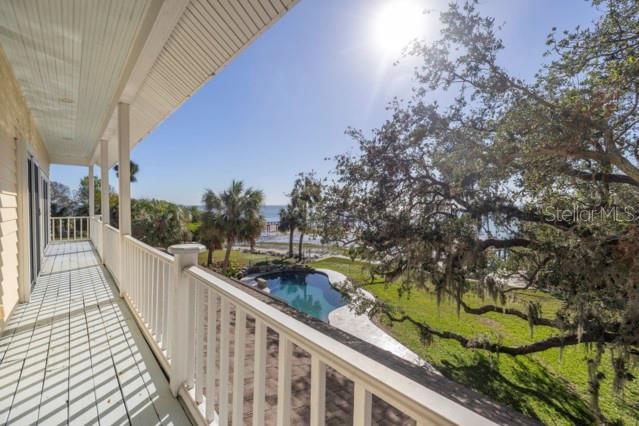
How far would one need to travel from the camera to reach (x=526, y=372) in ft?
25.4

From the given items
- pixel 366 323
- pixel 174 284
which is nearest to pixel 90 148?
pixel 174 284

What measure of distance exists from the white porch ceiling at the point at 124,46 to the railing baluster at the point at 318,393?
7.33 ft

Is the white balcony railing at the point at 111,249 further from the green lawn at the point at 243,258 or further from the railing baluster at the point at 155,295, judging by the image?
the green lawn at the point at 243,258

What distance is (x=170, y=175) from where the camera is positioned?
3444 cm

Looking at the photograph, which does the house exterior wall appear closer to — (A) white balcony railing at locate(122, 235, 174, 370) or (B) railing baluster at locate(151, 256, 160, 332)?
(A) white balcony railing at locate(122, 235, 174, 370)

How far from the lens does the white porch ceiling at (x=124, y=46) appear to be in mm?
2322

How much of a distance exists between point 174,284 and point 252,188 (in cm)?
1486

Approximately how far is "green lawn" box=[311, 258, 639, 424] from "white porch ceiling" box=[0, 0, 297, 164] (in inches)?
212

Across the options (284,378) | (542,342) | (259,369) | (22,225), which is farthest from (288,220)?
(284,378)

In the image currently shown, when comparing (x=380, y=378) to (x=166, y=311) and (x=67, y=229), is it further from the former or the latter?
(x=67, y=229)

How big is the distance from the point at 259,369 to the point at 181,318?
1045mm

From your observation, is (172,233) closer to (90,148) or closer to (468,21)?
(90,148)

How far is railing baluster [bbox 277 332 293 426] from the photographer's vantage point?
3.42 ft

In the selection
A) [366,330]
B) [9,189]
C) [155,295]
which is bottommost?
[366,330]
